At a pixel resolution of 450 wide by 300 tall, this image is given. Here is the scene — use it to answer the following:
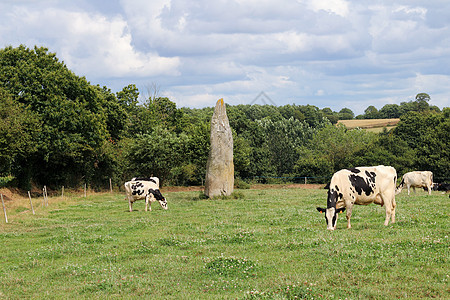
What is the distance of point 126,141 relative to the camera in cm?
5800

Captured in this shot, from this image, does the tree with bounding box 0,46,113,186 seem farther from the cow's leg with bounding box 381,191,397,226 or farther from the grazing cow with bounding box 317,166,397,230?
the cow's leg with bounding box 381,191,397,226

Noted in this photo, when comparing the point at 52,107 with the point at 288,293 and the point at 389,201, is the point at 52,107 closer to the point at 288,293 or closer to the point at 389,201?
the point at 389,201

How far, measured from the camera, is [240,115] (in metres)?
86.8

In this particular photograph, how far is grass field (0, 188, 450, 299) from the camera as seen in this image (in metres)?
10.3

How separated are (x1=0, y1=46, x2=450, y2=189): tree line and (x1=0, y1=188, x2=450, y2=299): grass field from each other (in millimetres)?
23310

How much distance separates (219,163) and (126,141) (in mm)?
24592

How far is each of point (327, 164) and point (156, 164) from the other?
2908cm

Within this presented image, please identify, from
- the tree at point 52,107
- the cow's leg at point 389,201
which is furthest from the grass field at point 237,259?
the tree at point 52,107

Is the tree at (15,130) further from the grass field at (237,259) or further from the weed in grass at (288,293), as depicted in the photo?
the weed in grass at (288,293)

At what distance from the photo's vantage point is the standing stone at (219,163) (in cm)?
3653

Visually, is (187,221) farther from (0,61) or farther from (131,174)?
(131,174)

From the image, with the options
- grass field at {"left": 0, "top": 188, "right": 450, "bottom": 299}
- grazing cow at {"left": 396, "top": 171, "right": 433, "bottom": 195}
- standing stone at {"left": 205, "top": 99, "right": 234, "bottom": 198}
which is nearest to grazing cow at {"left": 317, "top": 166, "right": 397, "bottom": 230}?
grass field at {"left": 0, "top": 188, "right": 450, "bottom": 299}

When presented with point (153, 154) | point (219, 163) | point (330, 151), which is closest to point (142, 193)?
point (219, 163)

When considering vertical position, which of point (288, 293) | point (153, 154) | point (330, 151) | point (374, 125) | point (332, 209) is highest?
point (374, 125)
